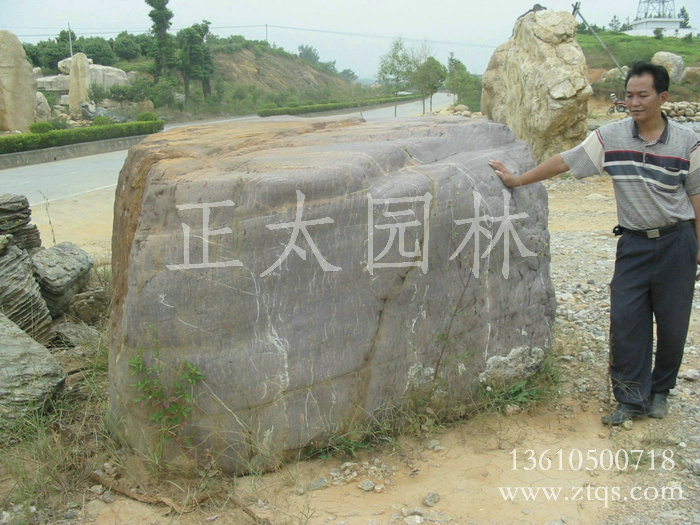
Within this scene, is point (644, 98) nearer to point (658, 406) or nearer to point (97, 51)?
point (658, 406)

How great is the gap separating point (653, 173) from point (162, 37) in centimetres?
3191

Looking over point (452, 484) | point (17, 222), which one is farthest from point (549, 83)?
point (452, 484)

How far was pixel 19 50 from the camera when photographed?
58.2 ft

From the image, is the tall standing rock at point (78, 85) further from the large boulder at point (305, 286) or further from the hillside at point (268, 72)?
the large boulder at point (305, 286)

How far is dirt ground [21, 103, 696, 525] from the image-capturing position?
246cm

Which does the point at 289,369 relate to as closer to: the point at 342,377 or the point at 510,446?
the point at 342,377

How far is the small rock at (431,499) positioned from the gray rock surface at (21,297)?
2.83 meters

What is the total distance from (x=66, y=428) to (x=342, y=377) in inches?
53.0

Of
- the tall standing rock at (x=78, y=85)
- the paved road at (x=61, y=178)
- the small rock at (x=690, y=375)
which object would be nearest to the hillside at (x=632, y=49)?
the paved road at (x=61, y=178)

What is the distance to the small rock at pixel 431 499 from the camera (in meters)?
2.51

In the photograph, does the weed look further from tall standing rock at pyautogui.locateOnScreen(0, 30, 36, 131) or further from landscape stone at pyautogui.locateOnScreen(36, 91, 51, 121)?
landscape stone at pyautogui.locateOnScreen(36, 91, 51, 121)

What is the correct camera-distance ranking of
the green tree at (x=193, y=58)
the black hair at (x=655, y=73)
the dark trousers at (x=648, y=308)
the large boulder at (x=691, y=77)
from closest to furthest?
the black hair at (x=655, y=73), the dark trousers at (x=648, y=308), the large boulder at (x=691, y=77), the green tree at (x=193, y=58)

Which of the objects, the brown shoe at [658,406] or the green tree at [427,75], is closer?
the brown shoe at [658,406]

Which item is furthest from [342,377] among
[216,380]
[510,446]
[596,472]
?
[596,472]
